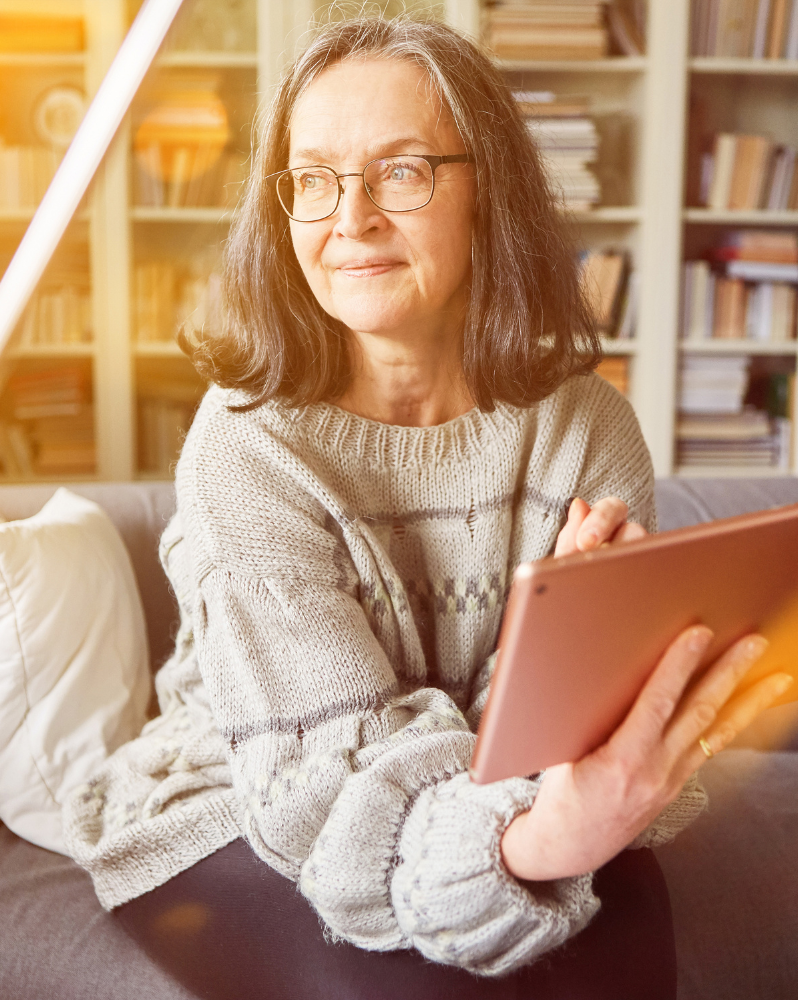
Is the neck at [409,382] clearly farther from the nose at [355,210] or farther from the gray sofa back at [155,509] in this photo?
the gray sofa back at [155,509]

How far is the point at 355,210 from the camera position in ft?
3.08

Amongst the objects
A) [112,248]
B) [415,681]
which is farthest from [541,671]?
[112,248]

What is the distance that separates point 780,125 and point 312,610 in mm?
2732

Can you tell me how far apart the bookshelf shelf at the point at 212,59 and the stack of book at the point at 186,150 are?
0.04m

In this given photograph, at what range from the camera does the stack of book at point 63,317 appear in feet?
9.11

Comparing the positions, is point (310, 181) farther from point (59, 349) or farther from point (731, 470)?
point (731, 470)

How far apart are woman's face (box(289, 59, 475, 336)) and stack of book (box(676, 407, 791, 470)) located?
2.07 m

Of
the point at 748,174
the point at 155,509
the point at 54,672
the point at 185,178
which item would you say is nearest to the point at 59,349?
the point at 185,178

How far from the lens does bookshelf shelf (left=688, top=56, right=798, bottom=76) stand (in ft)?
8.74

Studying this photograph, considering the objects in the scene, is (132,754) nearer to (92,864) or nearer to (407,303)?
(92,864)

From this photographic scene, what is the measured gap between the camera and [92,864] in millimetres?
958

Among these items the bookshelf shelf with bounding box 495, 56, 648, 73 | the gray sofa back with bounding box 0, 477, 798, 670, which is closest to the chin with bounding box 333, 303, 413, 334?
the gray sofa back with bounding box 0, 477, 798, 670

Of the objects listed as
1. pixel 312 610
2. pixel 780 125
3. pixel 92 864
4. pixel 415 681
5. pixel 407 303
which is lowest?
pixel 92 864

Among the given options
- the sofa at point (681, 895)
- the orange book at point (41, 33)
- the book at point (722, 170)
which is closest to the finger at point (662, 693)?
the sofa at point (681, 895)
